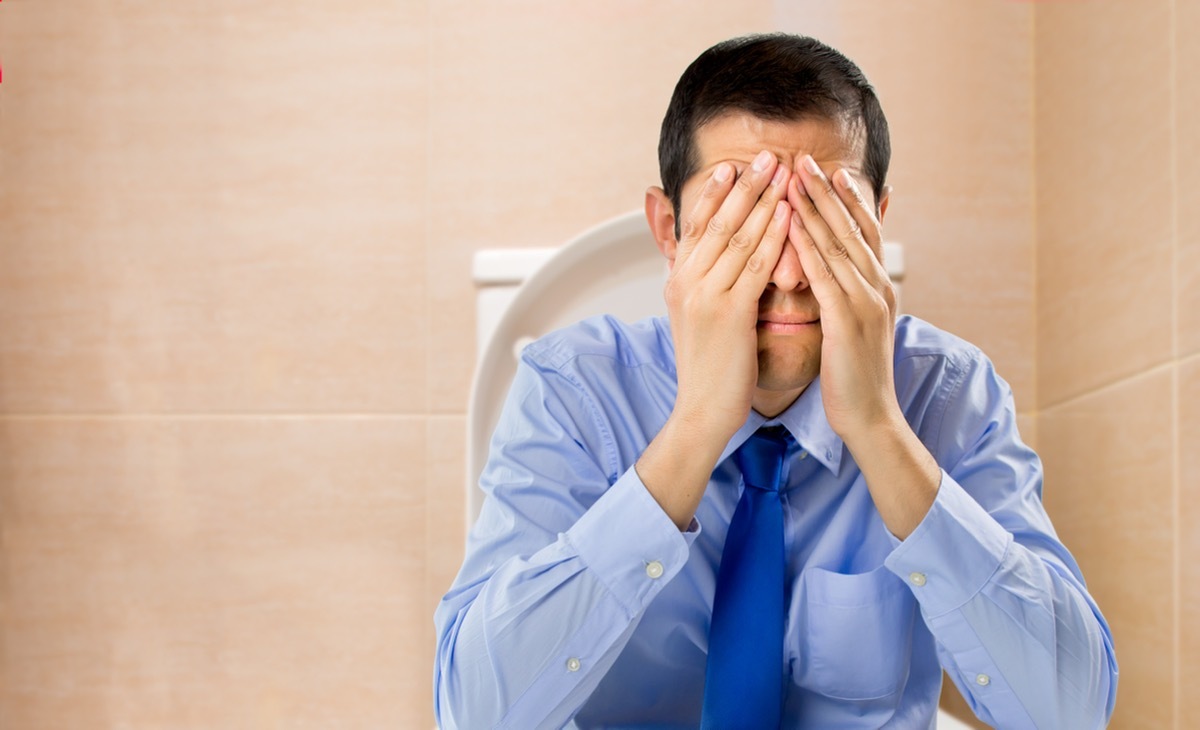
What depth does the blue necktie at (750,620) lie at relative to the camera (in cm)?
95

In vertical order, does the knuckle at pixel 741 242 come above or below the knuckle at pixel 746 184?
below

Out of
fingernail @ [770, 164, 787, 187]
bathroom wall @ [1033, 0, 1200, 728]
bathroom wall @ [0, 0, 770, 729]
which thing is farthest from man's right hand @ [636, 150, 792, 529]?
bathroom wall @ [0, 0, 770, 729]

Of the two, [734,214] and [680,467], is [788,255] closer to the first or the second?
[734,214]

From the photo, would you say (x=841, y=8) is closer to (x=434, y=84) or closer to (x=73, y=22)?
(x=434, y=84)

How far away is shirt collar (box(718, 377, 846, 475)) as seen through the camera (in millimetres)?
1053

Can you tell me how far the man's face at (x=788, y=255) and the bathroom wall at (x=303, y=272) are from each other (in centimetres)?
74

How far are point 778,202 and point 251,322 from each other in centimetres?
102

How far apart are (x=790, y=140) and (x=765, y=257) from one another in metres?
0.12

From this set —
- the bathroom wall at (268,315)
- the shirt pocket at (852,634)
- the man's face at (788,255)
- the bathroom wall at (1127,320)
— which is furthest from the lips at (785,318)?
the bathroom wall at (268,315)

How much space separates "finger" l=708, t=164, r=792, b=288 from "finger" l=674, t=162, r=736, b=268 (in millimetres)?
30

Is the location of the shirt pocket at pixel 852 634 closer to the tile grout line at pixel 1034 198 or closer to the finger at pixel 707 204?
the finger at pixel 707 204

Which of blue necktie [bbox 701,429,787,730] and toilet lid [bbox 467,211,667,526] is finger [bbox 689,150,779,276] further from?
toilet lid [bbox 467,211,667,526]

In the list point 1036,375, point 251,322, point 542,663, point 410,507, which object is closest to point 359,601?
point 410,507

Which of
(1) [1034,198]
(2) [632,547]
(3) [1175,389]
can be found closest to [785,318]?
(2) [632,547]
